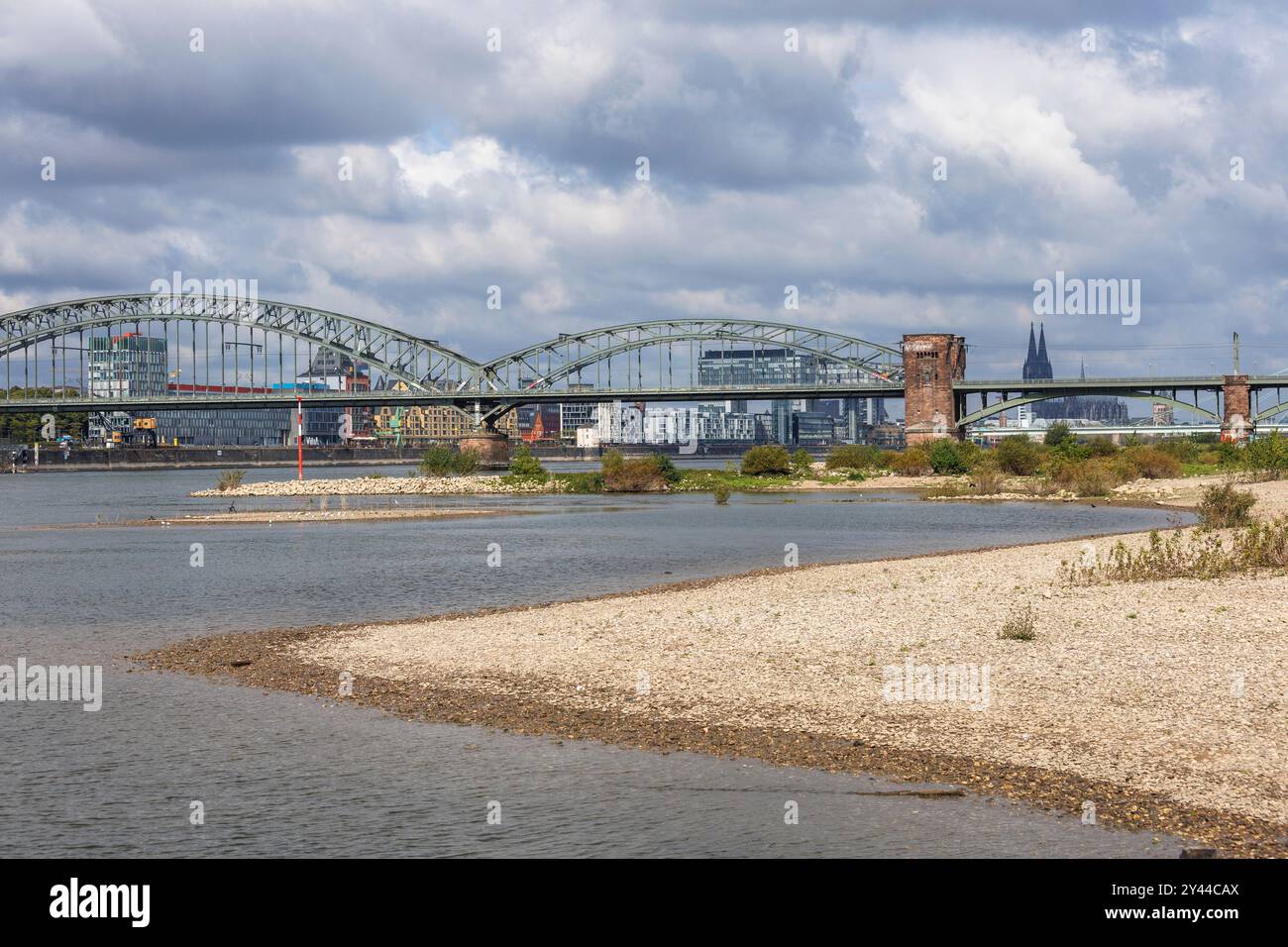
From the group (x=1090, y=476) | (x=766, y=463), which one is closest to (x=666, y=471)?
(x=766, y=463)

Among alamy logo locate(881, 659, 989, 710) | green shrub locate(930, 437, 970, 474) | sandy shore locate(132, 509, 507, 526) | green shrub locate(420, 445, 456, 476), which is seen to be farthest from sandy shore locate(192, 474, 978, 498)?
alamy logo locate(881, 659, 989, 710)

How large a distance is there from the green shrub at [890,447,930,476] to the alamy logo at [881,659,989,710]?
104912mm

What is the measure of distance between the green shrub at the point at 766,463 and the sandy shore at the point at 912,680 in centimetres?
8729

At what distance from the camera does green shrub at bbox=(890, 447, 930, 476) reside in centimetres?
12344

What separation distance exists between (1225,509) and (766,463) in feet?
255

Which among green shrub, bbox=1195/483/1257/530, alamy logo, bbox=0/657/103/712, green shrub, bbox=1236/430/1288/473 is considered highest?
green shrub, bbox=1236/430/1288/473

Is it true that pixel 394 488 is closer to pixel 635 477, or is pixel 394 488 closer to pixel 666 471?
pixel 635 477

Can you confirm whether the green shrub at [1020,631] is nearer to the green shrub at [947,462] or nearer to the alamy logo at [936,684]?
the alamy logo at [936,684]

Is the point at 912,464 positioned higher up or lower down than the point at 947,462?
lower down
